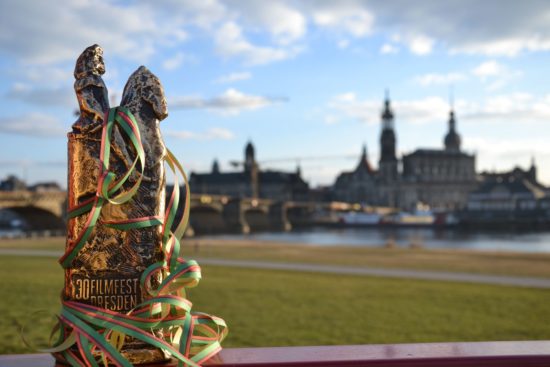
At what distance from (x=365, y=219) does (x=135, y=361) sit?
377 ft

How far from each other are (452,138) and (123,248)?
171936 mm

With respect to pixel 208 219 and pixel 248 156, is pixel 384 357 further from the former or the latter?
pixel 248 156

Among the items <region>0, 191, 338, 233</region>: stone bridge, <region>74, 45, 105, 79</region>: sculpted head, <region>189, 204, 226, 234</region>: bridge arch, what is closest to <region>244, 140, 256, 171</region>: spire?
<region>0, 191, 338, 233</region>: stone bridge

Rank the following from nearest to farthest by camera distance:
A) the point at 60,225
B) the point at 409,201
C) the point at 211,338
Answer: the point at 211,338 → the point at 60,225 → the point at 409,201

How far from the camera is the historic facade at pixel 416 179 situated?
15200cm

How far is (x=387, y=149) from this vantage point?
160m

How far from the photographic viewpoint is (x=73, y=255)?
2236mm

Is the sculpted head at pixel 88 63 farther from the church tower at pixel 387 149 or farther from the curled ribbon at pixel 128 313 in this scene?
the church tower at pixel 387 149

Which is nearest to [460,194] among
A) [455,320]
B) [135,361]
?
[455,320]

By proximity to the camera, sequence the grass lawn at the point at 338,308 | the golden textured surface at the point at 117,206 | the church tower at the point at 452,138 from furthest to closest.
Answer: the church tower at the point at 452,138 → the grass lawn at the point at 338,308 → the golden textured surface at the point at 117,206

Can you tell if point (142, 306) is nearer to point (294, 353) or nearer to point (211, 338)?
point (211, 338)

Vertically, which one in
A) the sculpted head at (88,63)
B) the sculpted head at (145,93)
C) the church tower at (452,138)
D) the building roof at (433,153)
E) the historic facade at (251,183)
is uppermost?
the church tower at (452,138)

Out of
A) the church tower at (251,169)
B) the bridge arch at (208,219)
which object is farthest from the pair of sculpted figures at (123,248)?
the church tower at (251,169)

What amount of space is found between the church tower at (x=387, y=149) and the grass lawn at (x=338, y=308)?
141062mm
